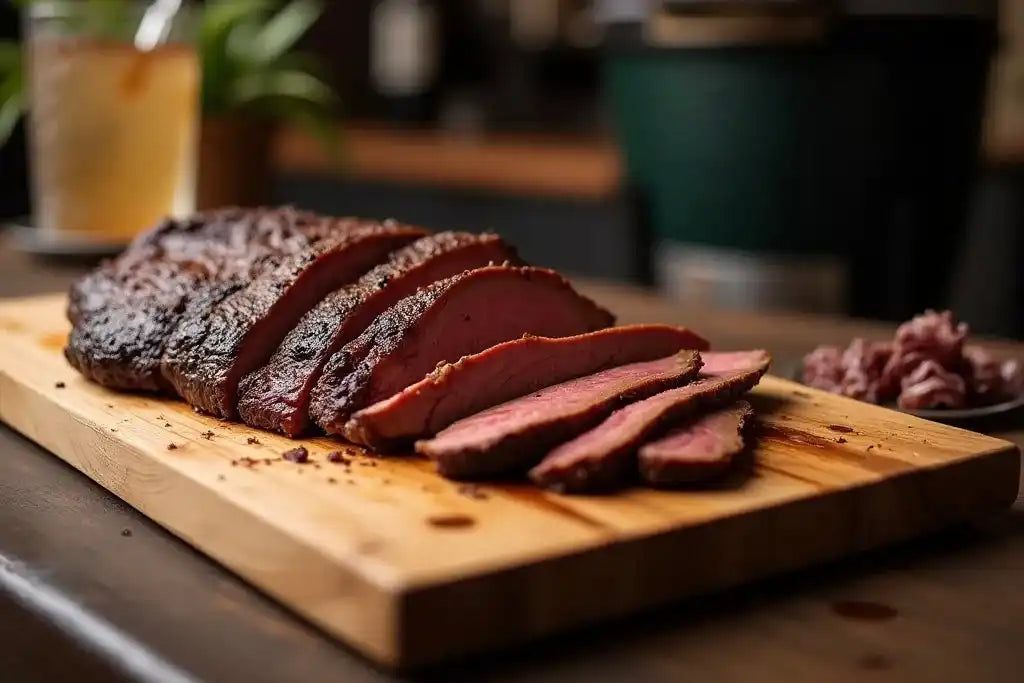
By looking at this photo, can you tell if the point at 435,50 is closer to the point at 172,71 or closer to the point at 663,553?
the point at 172,71

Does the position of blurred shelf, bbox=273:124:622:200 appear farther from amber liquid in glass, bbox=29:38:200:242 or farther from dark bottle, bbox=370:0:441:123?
amber liquid in glass, bbox=29:38:200:242

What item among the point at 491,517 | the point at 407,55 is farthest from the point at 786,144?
the point at 407,55

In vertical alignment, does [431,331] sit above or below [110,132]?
below

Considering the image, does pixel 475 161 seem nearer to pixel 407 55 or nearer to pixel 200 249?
pixel 407 55

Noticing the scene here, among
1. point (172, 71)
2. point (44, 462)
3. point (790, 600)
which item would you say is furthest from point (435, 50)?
point (790, 600)

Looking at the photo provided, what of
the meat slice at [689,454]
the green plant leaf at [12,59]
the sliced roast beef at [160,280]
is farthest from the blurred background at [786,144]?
the meat slice at [689,454]

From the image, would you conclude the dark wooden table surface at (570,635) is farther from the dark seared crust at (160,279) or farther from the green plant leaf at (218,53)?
the green plant leaf at (218,53)
